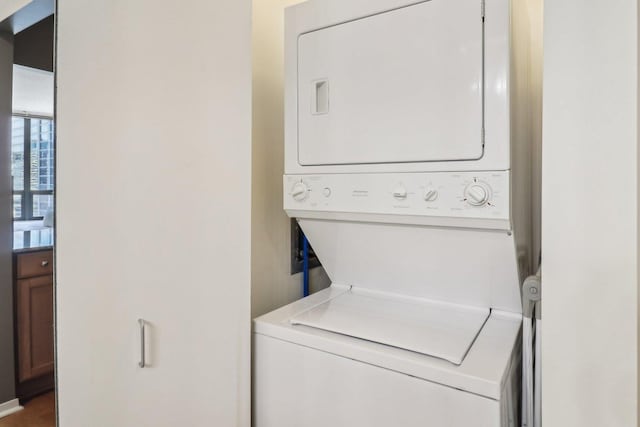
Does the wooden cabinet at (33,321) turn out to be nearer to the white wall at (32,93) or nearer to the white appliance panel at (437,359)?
the white wall at (32,93)

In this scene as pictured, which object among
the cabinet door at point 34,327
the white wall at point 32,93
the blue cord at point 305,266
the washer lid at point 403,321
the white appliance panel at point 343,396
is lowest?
the cabinet door at point 34,327

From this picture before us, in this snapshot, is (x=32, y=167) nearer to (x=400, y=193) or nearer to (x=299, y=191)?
(x=299, y=191)

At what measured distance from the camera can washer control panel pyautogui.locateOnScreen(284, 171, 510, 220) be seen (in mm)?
1063

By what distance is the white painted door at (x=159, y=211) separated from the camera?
136 cm

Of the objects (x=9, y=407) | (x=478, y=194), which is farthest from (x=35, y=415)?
(x=478, y=194)

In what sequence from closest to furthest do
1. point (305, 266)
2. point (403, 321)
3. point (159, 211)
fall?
point (403, 321) → point (159, 211) → point (305, 266)

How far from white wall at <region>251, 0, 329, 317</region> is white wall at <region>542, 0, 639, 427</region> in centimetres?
92

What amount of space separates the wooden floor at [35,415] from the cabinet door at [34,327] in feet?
0.60

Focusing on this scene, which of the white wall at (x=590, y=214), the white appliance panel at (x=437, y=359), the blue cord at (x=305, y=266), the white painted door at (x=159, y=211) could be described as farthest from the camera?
the blue cord at (x=305, y=266)

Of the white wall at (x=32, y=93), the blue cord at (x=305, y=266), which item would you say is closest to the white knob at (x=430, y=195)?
the blue cord at (x=305, y=266)

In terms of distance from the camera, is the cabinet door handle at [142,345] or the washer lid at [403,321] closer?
the washer lid at [403,321]

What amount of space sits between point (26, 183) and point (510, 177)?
12.8 ft

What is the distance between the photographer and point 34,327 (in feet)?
9.20

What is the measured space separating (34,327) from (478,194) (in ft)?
10.2
